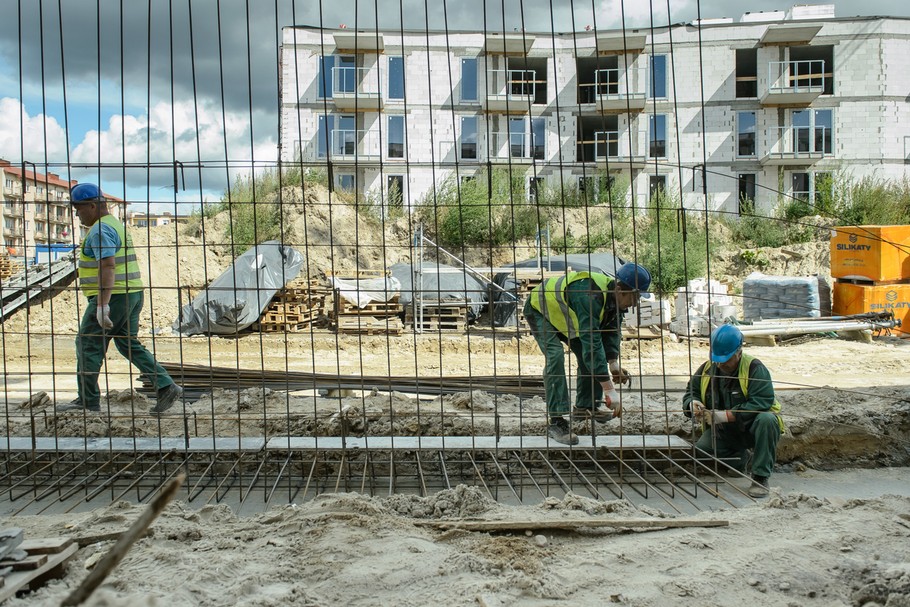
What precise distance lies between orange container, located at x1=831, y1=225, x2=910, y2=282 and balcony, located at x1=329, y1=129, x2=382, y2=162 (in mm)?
16136

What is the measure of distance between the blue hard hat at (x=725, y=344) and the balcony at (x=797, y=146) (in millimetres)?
25087

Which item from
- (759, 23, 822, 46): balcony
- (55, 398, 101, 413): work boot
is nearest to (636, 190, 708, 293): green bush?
(759, 23, 822, 46): balcony

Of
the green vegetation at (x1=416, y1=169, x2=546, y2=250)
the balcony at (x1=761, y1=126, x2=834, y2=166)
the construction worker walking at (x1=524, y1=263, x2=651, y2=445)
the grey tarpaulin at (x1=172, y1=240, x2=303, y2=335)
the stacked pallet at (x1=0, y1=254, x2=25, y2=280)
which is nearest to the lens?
the construction worker walking at (x1=524, y1=263, x2=651, y2=445)

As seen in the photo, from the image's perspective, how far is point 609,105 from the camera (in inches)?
1104

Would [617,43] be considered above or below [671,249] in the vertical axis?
above

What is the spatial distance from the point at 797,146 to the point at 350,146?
16785 millimetres

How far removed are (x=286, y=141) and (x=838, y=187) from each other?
1985 cm

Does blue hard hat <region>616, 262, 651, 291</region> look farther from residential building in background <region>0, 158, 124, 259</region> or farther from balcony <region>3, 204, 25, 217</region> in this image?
balcony <region>3, 204, 25, 217</region>

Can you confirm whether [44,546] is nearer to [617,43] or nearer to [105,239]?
[105,239]

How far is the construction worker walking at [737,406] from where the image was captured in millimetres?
4676

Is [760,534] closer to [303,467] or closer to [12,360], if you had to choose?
[303,467]

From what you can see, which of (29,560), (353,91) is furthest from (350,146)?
(29,560)

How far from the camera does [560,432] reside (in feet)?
16.4

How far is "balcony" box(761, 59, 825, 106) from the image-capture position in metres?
26.7
